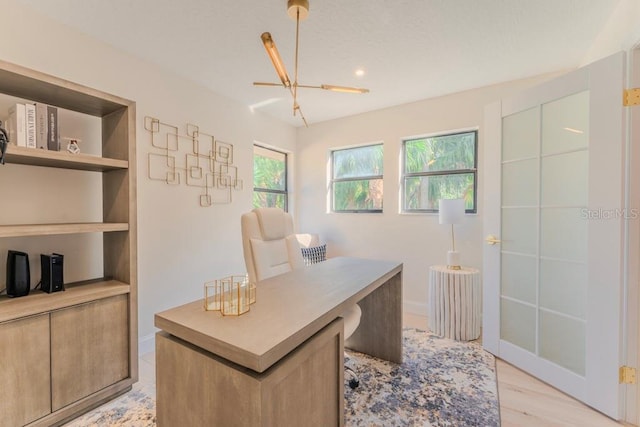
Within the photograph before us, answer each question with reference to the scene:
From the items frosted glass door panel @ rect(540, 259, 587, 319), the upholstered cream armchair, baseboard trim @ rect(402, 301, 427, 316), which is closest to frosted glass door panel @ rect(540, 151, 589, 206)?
frosted glass door panel @ rect(540, 259, 587, 319)

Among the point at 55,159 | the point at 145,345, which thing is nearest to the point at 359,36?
the point at 55,159

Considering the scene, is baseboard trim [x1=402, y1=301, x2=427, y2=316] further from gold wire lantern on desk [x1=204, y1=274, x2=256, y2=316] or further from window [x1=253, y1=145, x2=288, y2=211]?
gold wire lantern on desk [x1=204, y1=274, x2=256, y2=316]

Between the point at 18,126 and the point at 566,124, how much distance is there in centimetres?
331

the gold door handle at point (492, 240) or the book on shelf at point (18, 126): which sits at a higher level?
the book on shelf at point (18, 126)

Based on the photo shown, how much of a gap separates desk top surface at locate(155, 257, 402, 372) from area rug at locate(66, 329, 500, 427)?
2.49 ft

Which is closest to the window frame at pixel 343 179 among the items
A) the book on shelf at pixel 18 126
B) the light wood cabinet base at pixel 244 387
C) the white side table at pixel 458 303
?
the white side table at pixel 458 303

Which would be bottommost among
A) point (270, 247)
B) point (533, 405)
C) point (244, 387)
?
point (533, 405)

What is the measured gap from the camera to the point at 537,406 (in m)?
1.69

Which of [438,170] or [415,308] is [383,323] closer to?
[415,308]

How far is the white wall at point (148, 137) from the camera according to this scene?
5.90 feet

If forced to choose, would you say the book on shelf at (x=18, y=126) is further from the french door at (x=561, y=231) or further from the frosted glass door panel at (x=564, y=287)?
the frosted glass door panel at (x=564, y=287)

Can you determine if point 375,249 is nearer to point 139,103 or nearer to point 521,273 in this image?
point 521,273

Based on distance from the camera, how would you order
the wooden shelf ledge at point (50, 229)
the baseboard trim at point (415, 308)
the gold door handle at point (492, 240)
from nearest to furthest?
the wooden shelf ledge at point (50, 229) → the gold door handle at point (492, 240) → the baseboard trim at point (415, 308)

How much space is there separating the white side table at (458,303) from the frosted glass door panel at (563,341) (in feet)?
1.91
